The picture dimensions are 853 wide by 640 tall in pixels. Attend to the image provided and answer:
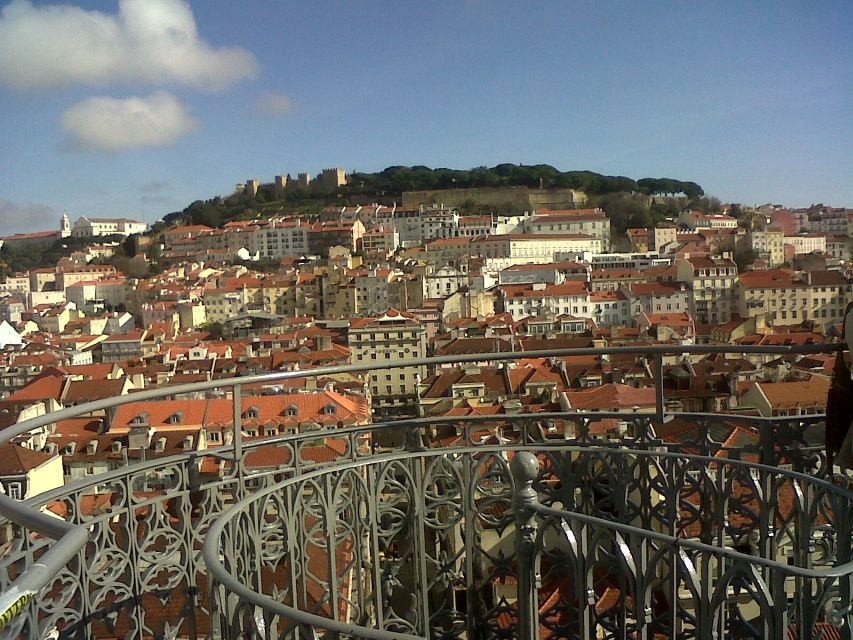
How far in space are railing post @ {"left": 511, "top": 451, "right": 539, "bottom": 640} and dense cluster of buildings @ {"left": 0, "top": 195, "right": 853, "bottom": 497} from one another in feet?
3.42

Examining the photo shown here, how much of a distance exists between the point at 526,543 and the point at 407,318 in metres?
30.1

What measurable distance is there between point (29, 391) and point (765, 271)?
112 feet

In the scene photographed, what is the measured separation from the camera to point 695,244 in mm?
56438

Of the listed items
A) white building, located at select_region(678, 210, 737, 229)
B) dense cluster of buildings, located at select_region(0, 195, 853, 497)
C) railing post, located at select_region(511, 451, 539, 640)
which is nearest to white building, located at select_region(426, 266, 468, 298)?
dense cluster of buildings, located at select_region(0, 195, 853, 497)

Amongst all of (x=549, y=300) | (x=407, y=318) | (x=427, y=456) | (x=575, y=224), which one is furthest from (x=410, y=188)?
(x=427, y=456)

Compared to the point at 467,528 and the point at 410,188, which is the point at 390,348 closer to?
the point at 467,528

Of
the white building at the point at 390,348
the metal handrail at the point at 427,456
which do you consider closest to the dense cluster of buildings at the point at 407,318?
the white building at the point at 390,348

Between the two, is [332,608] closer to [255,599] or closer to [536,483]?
[536,483]

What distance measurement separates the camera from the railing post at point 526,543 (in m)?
2.28

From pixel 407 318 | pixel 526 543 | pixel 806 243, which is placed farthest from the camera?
pixel 806 243

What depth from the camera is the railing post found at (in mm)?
2280

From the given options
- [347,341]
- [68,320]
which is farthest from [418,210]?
[347,341]

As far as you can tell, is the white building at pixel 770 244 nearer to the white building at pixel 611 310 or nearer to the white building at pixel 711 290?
the white building at pixel 711 290

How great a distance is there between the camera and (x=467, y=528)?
2.83m
